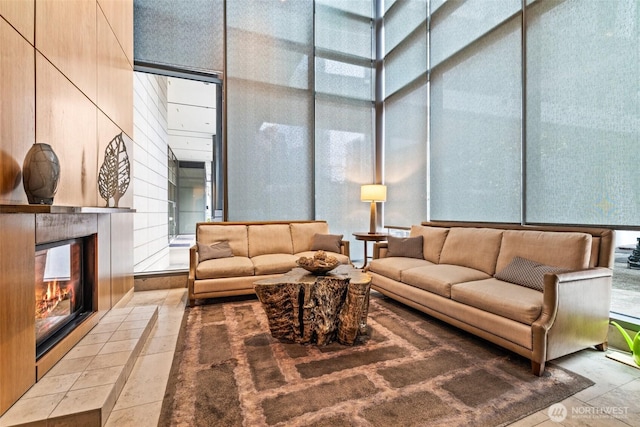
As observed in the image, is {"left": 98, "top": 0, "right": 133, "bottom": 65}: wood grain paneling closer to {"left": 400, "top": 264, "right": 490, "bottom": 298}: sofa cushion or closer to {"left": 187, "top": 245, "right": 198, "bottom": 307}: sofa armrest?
{"left": 187, "top": 245, "right": 198, "bottom": 307}: sofa armrest

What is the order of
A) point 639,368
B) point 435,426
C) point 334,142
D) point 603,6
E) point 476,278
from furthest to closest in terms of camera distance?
point 334,142 → point 476,278 → point 603,6 → point 639,368 → point 435,426

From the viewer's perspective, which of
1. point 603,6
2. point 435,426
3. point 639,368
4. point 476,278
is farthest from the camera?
point 476,278

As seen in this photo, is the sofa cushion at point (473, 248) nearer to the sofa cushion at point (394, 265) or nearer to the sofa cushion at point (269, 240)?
the sofa cushion at point (394, 265)

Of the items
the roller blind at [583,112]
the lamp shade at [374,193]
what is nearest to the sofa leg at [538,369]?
the roller blind at [583,112]

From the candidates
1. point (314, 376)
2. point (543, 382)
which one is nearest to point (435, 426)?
point (314, 376)

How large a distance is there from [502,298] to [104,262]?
340 cm

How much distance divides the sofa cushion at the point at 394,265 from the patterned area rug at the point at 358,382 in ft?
2.42

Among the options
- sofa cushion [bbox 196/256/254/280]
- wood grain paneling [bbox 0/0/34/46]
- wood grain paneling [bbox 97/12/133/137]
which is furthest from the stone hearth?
wood grain paneling [bbox 97/12/133/137]

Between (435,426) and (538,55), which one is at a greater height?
(538,55)

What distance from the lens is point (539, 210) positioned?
9.19 ft

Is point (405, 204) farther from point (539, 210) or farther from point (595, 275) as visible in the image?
point (595, 275)

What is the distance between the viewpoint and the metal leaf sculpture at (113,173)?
253cm

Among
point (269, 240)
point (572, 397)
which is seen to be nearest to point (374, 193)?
point (269, 240)

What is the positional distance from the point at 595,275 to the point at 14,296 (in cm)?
355
